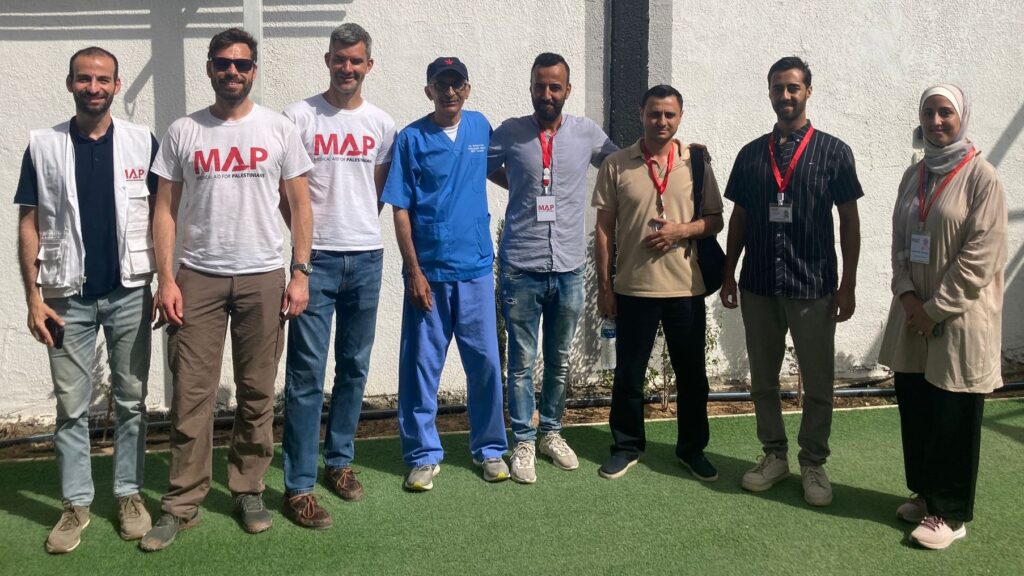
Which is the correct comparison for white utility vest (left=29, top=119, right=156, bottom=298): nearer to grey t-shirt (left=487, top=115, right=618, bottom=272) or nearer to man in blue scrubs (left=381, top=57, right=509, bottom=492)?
man in blue scrubs (left=381, top=57, right=509, bottom=492)

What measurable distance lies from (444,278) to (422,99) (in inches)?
69.5

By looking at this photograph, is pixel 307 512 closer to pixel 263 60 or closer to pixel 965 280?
pixel 263 60


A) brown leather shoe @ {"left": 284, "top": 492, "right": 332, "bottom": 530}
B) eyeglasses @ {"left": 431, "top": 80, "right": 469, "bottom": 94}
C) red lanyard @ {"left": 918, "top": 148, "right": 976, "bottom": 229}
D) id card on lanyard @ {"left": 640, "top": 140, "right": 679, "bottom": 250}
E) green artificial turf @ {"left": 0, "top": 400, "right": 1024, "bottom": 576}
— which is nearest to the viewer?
green artificial turf @ {"left": 0, "top": 400, "right": 1024, "bottom": 576}

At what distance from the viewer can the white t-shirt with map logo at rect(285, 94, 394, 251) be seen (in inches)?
160

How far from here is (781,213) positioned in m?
4.18

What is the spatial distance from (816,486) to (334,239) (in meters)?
2.60

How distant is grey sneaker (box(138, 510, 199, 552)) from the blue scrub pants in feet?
3.70

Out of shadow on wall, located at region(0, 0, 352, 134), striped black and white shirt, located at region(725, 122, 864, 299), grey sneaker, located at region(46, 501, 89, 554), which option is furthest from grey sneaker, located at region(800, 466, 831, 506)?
shadow on wall, located at region(0, 0, 352, 134)

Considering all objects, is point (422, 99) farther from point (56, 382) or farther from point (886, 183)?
point (886, 183)

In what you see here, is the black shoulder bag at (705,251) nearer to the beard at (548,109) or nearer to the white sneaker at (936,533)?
the beard at (548,109)

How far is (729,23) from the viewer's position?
595cm

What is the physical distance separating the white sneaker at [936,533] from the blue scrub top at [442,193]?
7.66 feet

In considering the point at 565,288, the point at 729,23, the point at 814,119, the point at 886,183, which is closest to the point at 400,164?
the point at 565,288

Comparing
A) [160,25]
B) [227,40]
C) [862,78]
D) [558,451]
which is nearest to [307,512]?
[558,451]
